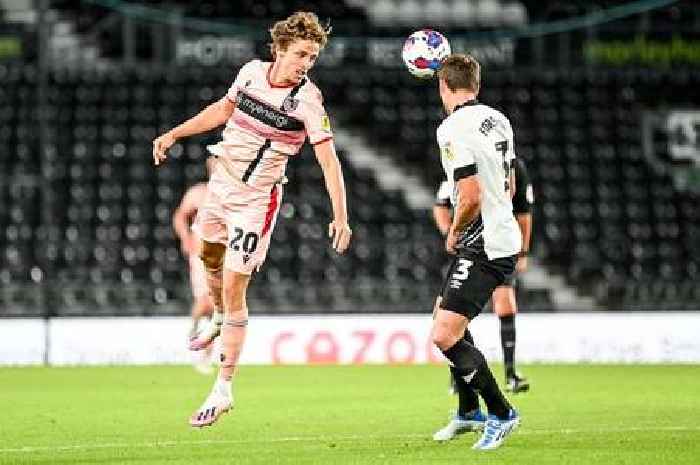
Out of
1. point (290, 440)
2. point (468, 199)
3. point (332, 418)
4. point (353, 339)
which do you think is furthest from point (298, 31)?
point (353, 339)

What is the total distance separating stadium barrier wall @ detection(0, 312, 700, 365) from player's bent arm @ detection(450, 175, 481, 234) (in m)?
9.17

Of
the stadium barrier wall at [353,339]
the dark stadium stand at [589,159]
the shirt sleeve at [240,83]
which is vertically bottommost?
the stadium barrier wall at [353,339]

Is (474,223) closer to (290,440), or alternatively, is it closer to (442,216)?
(290,440)

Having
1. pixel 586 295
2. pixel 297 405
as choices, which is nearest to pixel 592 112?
pixel 586 295

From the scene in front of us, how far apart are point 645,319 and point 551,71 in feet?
24.7

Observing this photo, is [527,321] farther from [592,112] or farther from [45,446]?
[45,446]

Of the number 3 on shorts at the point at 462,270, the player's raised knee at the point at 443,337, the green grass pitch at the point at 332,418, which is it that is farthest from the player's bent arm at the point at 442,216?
the player's raised knee at the point at 443,337

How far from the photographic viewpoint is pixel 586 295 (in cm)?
2205

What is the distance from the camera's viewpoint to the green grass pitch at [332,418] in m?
8.55

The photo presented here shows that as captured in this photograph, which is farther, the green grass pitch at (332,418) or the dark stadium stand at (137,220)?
the dark stadium stand at (137,220)

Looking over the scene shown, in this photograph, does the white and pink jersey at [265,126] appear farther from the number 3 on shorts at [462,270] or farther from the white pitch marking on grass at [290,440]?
the white pitch marking on grass at [290,440]

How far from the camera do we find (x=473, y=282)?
28.8 ft

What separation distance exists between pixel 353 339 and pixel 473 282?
9480 millimetres

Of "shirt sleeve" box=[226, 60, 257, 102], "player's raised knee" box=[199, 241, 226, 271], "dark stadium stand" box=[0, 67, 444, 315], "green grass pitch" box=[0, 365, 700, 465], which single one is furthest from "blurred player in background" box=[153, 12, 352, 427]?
"dark stadium stand" box=[0, 67, 444, 315]
